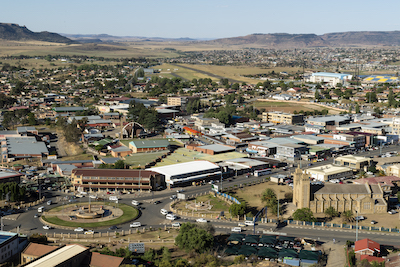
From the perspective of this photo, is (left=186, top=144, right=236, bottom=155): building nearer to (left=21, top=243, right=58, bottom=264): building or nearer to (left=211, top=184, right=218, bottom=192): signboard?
(left=211, top=184, right=218, bottom=192): signboard

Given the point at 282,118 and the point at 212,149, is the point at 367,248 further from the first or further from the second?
the point at 282,118

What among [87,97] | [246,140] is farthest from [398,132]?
[87,97]

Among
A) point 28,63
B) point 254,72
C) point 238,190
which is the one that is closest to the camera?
point 238,190

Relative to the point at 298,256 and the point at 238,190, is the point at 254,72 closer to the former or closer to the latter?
the point at 238,190

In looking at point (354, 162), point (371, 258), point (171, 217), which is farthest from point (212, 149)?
point (371, 258)

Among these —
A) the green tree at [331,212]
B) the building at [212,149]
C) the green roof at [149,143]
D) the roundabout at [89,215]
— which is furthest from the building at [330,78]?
the roundabout at [89,215]

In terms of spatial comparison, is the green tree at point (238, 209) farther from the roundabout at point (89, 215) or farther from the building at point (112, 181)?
the building at point (112, 181)

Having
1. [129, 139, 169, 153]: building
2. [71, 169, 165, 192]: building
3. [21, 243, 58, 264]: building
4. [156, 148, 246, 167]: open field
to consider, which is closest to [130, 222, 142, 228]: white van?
[21, 243, 58, 264]: building
